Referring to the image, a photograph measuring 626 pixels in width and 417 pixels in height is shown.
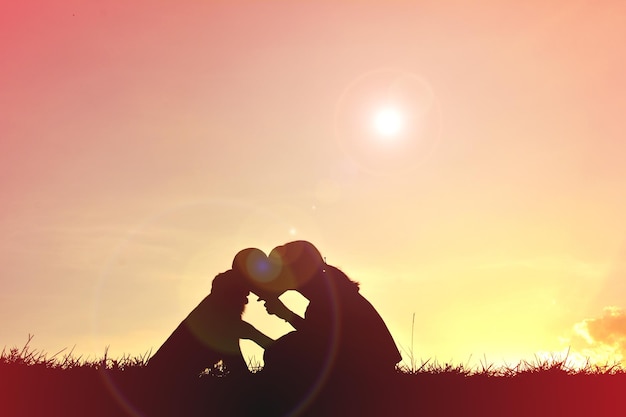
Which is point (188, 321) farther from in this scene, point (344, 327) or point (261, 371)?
point (344, 327)

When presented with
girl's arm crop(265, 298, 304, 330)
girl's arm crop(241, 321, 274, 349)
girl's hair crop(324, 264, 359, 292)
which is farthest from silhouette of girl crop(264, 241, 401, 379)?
girl's arm crop(241, 321, 274, 349)

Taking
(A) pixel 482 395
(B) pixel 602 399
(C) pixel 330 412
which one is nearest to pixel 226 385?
(C) pixel 330 412

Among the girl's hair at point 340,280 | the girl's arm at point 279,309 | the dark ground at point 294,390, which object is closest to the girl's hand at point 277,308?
the girl's arm at point 279,309

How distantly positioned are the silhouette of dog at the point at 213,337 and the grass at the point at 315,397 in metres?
0.53

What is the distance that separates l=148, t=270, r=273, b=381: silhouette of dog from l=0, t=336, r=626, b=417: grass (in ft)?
1.75

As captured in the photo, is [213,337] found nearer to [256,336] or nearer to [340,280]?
[256,336]

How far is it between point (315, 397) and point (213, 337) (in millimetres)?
2597

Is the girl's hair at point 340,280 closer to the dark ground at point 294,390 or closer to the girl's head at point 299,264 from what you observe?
the girl's head at point 299,264

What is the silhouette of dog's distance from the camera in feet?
33.9

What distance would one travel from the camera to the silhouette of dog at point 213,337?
33.9 ft

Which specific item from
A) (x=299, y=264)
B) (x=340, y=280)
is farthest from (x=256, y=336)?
(x=340, y=280)

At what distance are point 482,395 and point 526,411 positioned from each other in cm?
72

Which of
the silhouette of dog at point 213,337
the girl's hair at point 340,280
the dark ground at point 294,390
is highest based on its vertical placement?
the girl's hair at point 340,280

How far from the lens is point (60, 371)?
9.49 meters
